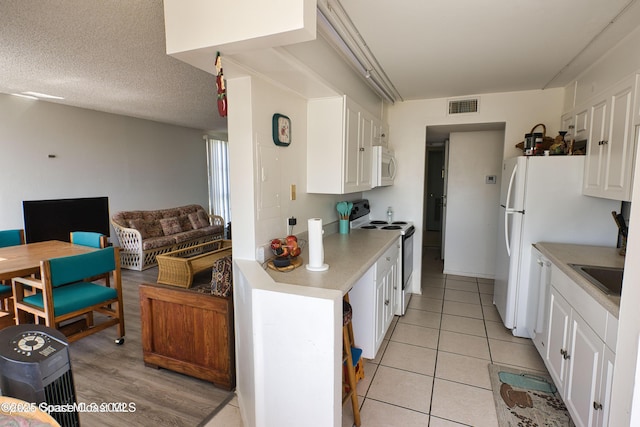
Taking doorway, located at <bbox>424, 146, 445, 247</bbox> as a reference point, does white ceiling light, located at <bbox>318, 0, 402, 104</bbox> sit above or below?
above

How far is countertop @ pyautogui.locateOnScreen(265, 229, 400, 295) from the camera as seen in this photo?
1.69m

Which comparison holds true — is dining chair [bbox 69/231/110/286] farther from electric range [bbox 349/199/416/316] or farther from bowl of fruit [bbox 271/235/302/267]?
electric range [bbox 349/199/416/316]

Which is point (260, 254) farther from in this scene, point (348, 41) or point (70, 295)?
point (70, 295)

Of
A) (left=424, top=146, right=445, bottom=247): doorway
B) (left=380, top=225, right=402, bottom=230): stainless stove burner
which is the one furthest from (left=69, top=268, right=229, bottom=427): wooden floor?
(left=424, top=146, right=445, bottom=247): doorway

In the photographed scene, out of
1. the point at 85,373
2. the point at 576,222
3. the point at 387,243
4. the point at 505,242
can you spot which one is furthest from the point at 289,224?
the point at 576,222

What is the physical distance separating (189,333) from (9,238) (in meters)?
2.83

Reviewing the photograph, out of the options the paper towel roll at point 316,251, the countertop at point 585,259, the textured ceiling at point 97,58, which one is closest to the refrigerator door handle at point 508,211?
the countertop at point 585,259

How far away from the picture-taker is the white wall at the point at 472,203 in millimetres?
4531

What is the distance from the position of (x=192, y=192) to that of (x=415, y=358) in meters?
5.88

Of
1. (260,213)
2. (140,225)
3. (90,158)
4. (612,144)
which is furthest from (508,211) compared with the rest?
(90,158)

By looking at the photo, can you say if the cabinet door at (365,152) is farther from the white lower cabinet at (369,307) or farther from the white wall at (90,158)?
the white wall at (90,158)

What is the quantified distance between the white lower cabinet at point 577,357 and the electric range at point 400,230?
4.16 feet

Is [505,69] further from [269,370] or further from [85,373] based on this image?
[85,373]

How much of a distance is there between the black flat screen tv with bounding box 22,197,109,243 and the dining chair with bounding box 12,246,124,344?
2.07 m
